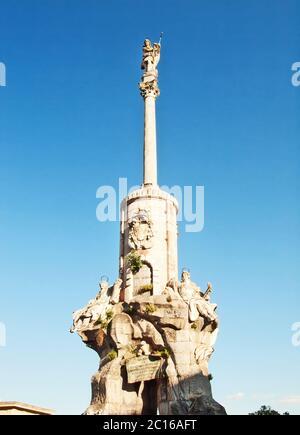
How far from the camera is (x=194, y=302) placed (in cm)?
3362

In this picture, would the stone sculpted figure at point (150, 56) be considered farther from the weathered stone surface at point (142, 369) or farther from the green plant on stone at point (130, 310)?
the weathered stone surface at point (142, 369)

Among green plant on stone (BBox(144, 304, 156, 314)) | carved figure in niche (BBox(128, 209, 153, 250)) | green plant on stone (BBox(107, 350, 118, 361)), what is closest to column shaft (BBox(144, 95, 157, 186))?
carved figure in niche (BBox(128, 209, 153, 250))

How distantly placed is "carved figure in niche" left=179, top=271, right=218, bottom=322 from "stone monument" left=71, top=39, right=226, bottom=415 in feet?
0.21

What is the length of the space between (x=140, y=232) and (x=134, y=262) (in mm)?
2199

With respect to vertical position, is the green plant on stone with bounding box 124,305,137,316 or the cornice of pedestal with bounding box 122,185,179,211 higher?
the cornice of pedestal with bounding box 122,185,179,211

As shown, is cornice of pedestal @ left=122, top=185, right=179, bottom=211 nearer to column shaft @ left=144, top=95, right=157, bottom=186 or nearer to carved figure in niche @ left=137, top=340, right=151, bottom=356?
column shaft @ left=144, top=95, right=157, bottom=186

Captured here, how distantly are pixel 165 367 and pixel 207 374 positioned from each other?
2.88 metres

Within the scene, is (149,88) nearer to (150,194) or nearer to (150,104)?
(150,104)

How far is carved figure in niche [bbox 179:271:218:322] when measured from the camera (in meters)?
33.4

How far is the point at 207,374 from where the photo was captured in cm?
3269

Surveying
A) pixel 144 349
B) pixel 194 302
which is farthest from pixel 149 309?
pixel 194 302

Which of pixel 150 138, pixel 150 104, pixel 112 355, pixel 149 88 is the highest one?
pixel 149 88
